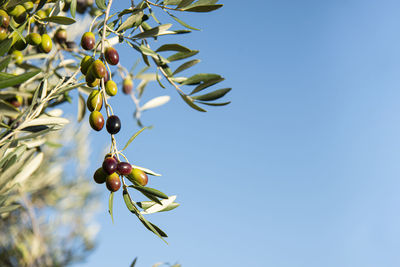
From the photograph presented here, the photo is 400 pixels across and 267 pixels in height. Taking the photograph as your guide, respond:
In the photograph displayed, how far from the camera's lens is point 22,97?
1.17 metres

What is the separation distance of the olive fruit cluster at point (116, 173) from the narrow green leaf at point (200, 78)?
251 mm

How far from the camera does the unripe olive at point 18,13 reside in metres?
0.86

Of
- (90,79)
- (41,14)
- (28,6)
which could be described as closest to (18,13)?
(28,6)

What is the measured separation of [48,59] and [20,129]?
1.63ft

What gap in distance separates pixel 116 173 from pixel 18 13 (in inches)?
16.7

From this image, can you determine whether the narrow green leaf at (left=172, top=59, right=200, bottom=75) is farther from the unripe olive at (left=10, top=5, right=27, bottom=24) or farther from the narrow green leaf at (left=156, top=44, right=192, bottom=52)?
the unripe olive at (left=10, top=5, right=27, bottom=24)

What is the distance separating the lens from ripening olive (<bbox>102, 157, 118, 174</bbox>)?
2.30 feet

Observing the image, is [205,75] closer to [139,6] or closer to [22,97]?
[139,6]

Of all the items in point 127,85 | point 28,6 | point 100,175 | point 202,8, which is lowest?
point 100,175

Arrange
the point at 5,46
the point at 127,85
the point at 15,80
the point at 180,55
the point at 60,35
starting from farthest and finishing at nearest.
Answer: the point at 127,85 → the point at 60,35 → the point at 180,55 → the point at 5,46 → the point at 15,80

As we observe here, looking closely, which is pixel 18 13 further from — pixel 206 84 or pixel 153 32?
pixel 206 84

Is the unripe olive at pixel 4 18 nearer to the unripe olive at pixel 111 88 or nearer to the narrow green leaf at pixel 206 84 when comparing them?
the unripe olive at pixel 111 88

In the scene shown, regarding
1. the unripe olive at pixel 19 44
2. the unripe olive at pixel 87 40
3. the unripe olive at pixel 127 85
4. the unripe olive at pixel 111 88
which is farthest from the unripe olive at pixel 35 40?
the unripe olive at pixel 127 85

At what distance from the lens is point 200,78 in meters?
0.88
